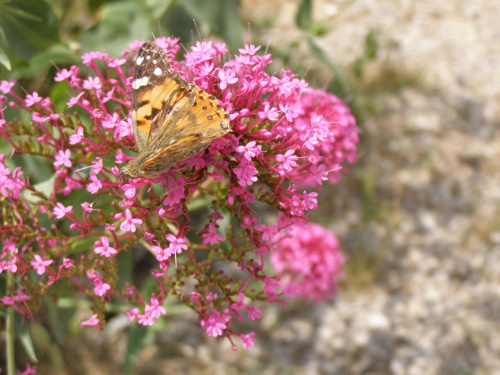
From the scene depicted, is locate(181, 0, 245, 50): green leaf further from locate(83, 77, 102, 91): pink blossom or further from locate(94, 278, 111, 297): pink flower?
locate(94, 278, 111, 297): pink flower

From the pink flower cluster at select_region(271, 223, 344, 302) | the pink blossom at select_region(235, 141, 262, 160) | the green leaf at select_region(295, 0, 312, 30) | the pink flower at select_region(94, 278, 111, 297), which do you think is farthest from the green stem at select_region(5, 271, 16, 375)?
the green leaf at select_region(295, 0, 312, 30)

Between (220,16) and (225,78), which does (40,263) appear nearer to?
(225,78)

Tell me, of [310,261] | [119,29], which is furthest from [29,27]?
[310,261]

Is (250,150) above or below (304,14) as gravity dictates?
below

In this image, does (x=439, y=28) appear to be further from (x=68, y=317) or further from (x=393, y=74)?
(x=68, y=317)

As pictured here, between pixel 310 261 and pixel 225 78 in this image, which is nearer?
pixel 225 78

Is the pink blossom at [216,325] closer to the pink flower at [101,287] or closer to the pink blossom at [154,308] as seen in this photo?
the pink blossom at [154,308]

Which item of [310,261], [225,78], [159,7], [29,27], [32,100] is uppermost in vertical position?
[159,7]

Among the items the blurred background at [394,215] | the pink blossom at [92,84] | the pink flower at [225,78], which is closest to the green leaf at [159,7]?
the blurred background at [394,215]
